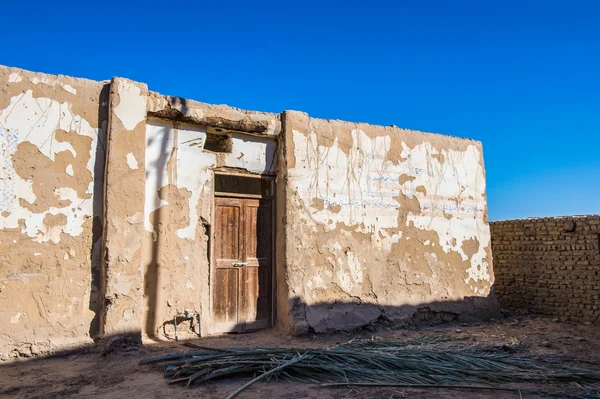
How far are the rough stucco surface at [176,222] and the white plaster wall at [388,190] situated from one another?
124cm

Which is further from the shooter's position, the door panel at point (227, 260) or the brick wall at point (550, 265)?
the brick wall at point (550, 265)

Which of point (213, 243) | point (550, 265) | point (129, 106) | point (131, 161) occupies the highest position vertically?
point (129, 106)

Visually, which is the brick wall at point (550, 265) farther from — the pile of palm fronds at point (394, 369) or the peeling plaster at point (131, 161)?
the peeling plaster at point (131, 161)

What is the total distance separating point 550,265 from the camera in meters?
8.00

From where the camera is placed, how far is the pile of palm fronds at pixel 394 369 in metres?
3.71

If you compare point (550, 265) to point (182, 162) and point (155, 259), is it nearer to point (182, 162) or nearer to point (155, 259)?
point (182, 162)

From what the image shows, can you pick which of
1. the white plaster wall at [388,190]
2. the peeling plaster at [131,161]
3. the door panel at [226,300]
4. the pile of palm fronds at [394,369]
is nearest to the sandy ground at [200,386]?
the pile of palm fronds at [394,369]

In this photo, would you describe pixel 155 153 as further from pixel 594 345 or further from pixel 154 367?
pixel 594 345

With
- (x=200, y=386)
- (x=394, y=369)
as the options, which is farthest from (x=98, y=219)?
(x=394, y=369)

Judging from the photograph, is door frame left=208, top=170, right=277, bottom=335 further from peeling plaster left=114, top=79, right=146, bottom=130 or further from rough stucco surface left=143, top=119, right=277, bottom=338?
peeling plaster left=114, top=79, right=146, bottom=130

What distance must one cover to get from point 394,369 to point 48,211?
3787 mm

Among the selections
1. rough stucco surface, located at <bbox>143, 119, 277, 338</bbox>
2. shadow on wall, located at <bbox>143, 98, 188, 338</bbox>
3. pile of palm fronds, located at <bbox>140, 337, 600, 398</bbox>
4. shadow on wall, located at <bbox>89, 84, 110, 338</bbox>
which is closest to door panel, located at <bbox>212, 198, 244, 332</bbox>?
rough stucco surface, located at <bbox>143, 119, 277, 338</bbox>

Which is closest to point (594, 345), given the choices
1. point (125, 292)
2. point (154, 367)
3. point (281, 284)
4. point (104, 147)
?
point (281, 284)

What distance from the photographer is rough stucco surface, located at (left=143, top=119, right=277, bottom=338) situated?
547 centimetres
